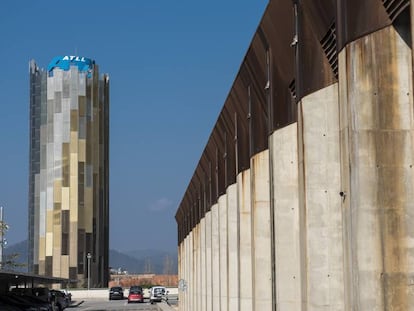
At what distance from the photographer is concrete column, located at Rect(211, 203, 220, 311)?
29.9 m

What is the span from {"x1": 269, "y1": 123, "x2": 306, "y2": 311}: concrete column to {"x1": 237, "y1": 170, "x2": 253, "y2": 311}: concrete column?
15.3 feet

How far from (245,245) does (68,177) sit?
9575 centimetres

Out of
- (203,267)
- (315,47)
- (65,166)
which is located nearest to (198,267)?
(203,267)

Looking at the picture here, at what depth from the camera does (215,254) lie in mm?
30984

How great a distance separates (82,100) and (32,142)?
36.4 feet

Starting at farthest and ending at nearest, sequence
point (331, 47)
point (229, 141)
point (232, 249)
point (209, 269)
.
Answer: point (209, 269)
point (229, 141)
point (232, 249)
point (331, 47)

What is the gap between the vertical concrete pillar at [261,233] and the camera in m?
20.0

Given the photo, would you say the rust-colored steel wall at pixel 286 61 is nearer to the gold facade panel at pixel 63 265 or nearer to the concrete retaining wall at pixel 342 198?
the concrete retaining wall at pixel 342 198

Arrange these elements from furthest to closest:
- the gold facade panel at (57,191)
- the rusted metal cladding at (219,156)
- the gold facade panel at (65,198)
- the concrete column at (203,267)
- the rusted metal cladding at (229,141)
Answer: the gold facade panel at (57,191) → the gold facade panel at (65,198) → the concrete column at (203,267) → the rusted metal cladding at (219,156) → the rusted metal cladding at (229,141)

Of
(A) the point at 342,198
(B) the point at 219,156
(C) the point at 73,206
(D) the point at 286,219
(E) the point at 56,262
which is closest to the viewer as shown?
(A) the point at 342,198

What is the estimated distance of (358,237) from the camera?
425 inches

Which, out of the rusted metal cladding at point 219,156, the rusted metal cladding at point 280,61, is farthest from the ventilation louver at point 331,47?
the rusted metal cladding at point 219,156

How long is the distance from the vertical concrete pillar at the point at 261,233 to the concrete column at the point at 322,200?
540cm

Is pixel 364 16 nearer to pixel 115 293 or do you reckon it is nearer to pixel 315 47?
pixel 315 47
